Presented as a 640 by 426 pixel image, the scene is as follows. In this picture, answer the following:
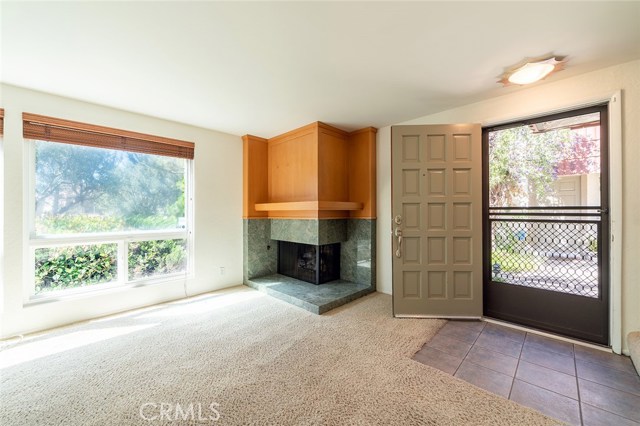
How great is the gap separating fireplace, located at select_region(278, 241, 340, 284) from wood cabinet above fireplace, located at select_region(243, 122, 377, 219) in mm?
560

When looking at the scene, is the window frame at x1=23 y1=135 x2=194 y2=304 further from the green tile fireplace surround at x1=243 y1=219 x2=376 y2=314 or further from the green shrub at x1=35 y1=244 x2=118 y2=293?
the green tile fireplace surround at x1=243 y1=219 x2=376 y2=314

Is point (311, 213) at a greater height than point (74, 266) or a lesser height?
greater

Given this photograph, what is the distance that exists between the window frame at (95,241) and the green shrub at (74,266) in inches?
1.8

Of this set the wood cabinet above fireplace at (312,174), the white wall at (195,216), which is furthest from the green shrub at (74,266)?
the wood cabinet above fireplace at (312,174)

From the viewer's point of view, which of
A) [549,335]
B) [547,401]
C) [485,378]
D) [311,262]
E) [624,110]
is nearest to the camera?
[547,401]

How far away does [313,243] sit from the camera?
343 centimetres

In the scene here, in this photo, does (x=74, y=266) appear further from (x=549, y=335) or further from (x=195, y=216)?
(x=549, y=335)

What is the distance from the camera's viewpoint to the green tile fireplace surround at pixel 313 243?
322cm

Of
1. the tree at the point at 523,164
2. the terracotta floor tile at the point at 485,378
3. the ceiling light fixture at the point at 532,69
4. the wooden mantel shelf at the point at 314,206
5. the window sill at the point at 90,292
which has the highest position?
→ the ceiling light fixture at the point at 532,69

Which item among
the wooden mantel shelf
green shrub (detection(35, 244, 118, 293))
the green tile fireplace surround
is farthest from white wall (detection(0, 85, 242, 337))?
the wooden mantel shelf

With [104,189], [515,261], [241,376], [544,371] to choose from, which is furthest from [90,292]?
[515,261]

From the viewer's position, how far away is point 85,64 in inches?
78.7

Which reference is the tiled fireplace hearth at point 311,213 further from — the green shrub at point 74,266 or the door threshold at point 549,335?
the green shrub at point 74,266

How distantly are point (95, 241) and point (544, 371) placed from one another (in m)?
4.43
